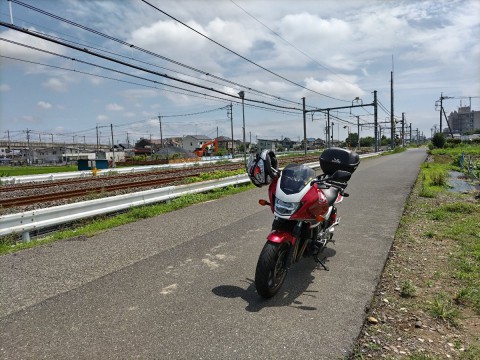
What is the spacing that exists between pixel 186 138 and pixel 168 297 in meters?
120

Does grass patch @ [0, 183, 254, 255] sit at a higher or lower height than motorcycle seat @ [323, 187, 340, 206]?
lower

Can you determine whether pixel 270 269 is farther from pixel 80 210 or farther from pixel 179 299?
pixel 80 210

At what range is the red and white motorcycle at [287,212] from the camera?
12.6 feet

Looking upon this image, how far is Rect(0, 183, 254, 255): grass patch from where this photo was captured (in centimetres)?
642

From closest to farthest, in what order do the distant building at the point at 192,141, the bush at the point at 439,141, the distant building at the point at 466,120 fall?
the bush at the point at 439,141 → the distant building at the point at 192,141 → the distant building at the point at 466,120

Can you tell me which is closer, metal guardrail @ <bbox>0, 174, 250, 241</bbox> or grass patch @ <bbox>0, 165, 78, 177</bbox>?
metal guardrail @ <bbox>0, 174, 250, 241</bbox>

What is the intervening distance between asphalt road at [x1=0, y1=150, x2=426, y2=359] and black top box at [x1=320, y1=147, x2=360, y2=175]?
1.36 m

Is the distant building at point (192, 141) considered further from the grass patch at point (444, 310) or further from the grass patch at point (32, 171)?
the grass patch at point (444, 310)

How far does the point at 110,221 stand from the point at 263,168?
5.01 meters

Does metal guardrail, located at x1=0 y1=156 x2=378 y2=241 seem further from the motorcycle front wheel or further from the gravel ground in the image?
the motorcycle front wheel

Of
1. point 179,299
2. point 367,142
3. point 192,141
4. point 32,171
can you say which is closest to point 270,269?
point 179,299

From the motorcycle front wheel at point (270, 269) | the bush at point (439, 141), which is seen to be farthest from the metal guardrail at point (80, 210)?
the bush at point (439, 141)

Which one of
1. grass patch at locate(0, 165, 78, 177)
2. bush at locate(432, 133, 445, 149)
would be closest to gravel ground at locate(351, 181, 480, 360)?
grass patch at locate(0, 165, 78, 177)

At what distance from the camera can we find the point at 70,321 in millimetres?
3506
